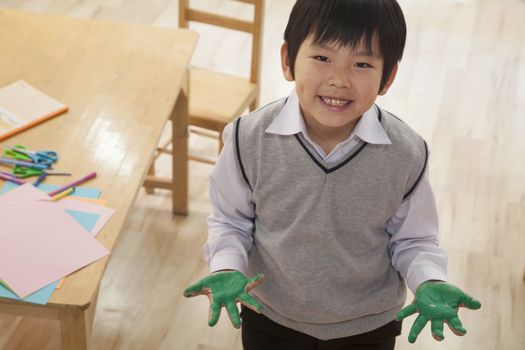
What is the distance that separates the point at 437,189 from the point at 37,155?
1.71m

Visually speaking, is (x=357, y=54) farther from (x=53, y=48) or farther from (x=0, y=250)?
(x=53, y=48)

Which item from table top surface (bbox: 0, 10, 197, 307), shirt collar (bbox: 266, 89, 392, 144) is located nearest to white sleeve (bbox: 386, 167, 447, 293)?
shirt collar (bbox: 266, 89, 392, 144)

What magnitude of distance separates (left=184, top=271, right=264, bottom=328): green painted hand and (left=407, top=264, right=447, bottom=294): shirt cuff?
256mm

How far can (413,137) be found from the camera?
1408mm

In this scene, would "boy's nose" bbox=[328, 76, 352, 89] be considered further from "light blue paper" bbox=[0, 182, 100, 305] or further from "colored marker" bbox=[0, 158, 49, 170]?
"colored marker" bbox=[0, 158, 49, 170]

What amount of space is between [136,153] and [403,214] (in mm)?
807

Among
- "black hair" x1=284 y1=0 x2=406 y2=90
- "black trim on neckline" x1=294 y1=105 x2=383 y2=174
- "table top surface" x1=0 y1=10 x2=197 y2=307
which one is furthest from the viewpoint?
"table top surface" x1=0 y1=10 x2=197 y2=307

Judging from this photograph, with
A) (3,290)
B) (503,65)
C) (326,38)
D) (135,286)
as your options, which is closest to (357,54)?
(326,38)

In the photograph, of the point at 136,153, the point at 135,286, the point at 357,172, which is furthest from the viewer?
the point at 135,286

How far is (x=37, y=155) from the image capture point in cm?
194

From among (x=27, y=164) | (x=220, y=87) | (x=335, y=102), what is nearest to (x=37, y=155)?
(x=27, y=164)

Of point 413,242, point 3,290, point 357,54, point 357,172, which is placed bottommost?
point 3,290

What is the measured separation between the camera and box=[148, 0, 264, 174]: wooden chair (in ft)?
8.91

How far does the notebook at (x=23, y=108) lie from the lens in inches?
81.0
